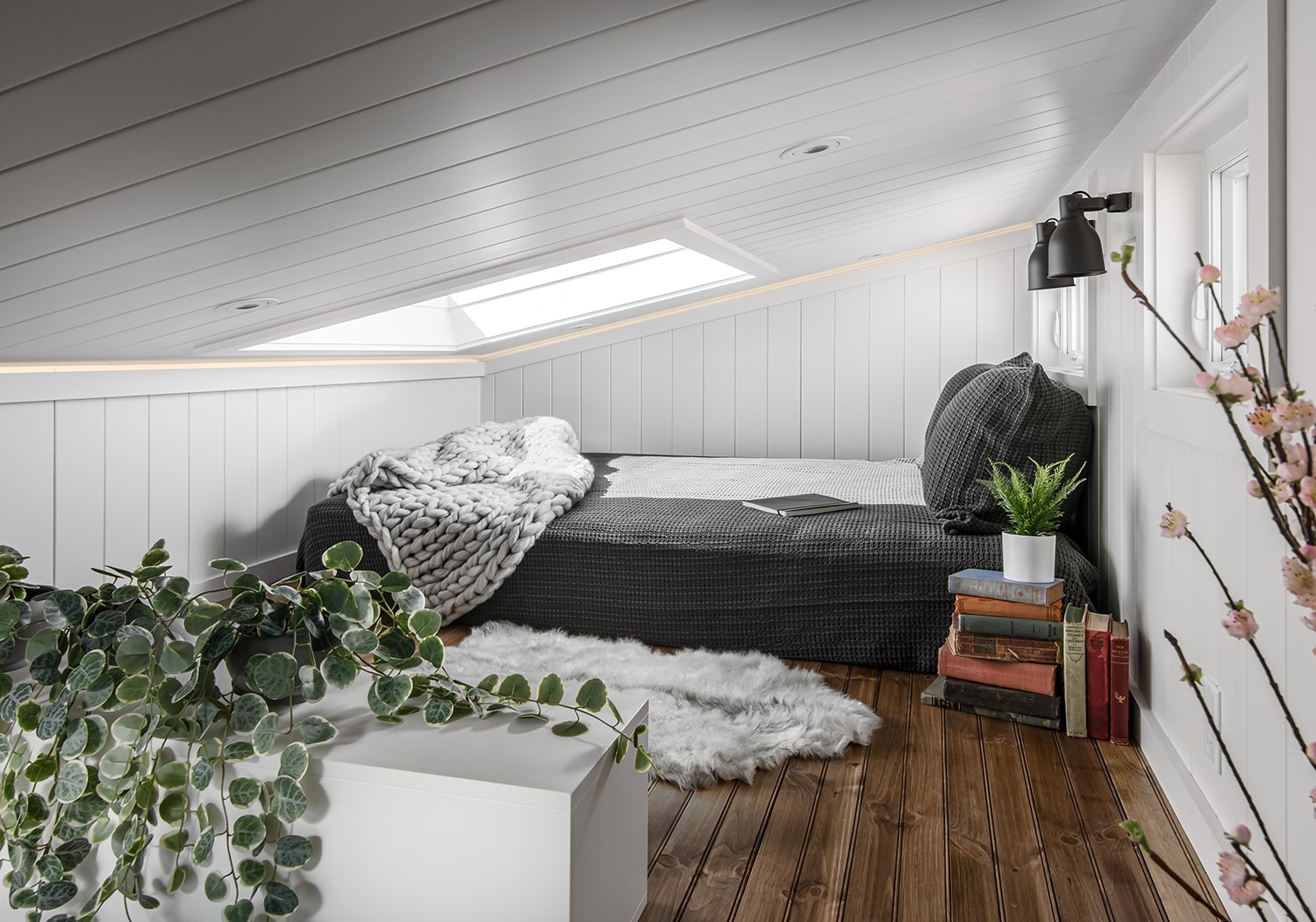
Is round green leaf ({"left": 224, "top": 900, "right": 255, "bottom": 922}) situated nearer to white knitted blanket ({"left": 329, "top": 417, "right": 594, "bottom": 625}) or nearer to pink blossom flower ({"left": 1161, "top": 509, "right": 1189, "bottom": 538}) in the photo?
pink blossom flower ({"left": 1161, "top": 509, "right": 1189, "bottom": 538})

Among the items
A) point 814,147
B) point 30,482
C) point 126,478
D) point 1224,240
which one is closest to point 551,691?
point 814,147

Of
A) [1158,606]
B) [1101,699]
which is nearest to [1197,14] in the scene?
[1158,606]

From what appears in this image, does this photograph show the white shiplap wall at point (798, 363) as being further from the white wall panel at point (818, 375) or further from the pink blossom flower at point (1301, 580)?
the pink blossom flower at point (1301, 580)

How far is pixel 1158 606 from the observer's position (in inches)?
85.6

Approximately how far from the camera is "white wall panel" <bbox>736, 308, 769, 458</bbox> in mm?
5004

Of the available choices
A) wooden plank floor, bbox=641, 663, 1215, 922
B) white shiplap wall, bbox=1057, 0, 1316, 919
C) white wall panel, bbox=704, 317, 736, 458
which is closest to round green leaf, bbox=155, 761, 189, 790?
wooden plank floor, bbox=641, 663, 1215, 922

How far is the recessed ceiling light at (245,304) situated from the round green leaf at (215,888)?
177cm

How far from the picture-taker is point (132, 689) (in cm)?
115

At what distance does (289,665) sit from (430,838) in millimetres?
285

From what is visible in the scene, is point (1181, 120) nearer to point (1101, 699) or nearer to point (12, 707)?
point (1101, 699)

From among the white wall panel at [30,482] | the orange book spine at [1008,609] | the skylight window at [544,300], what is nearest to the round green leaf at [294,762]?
the orange book spine at [1008,609]

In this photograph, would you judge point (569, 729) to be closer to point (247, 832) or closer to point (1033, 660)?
point (247, 832)

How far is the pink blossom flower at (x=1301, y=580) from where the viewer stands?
74 cm

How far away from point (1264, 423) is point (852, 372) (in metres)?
4.17
